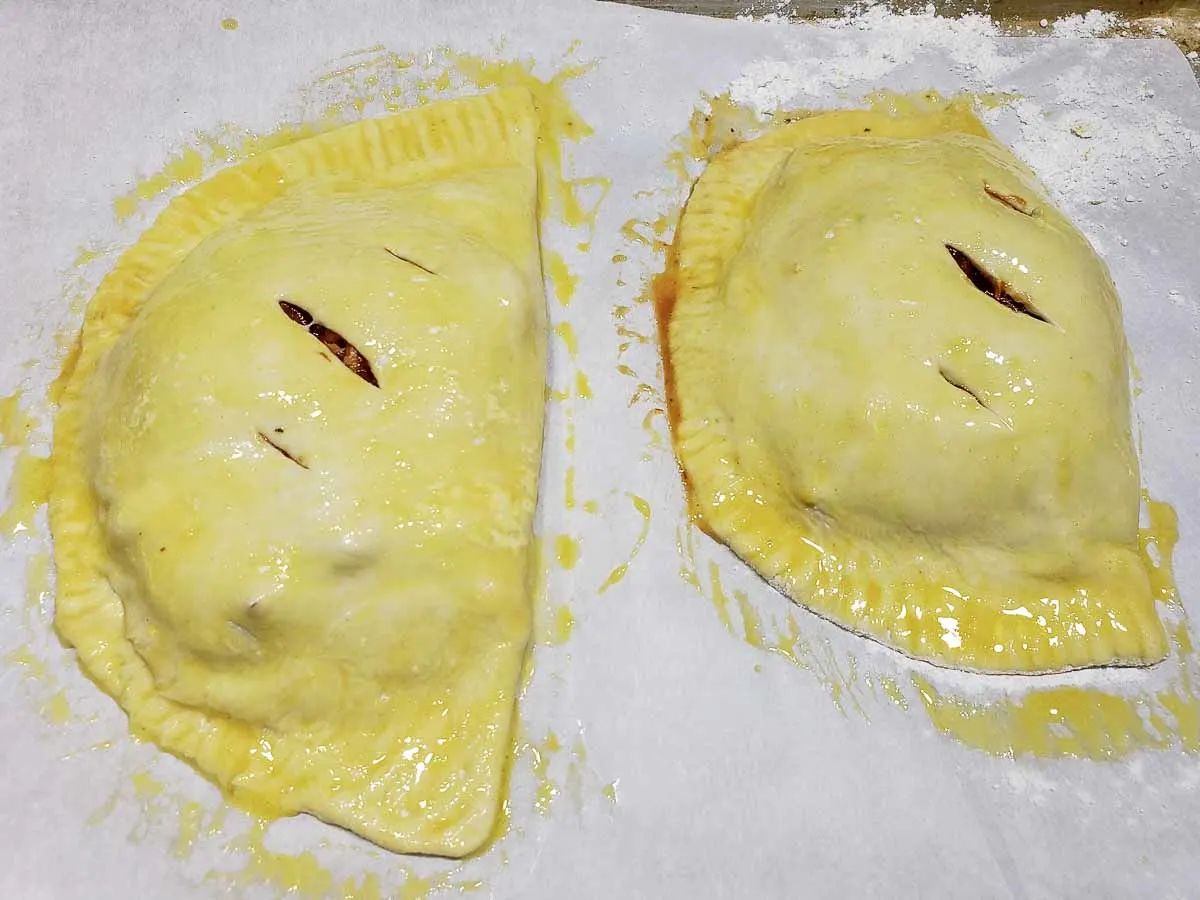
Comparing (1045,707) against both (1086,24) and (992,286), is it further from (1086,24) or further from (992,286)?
(1086,24)

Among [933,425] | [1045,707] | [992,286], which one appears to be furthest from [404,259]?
[1045,707]

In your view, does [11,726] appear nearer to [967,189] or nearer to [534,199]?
[534,199]

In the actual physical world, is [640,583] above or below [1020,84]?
below

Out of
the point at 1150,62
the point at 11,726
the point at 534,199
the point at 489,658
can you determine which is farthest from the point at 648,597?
the point at 1150,62

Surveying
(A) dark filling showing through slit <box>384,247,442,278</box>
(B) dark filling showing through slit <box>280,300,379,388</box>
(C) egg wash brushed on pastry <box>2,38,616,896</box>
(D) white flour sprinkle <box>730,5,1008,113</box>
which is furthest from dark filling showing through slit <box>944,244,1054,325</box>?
(B) dark filling showing through slit <box>280,300,379,388</box>

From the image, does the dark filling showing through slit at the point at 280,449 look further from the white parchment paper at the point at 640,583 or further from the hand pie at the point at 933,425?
Result: the hand pie at the point at 933,425

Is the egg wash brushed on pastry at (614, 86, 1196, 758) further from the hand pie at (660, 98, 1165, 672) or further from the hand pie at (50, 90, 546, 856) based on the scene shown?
the hand pie at (50, 90, 546, 856)

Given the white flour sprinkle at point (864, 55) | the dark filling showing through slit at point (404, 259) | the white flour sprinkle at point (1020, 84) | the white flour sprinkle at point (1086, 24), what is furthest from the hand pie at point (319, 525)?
the white flour sprinkle at point (1086, 24)
